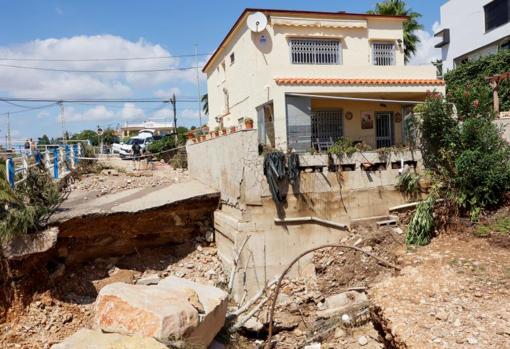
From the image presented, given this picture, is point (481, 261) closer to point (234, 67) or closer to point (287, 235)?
point (287, 235)

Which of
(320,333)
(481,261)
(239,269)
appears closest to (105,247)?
(239,269)

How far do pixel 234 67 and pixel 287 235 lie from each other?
30.9ft

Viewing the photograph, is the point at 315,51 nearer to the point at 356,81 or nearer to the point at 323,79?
the point at 323,79

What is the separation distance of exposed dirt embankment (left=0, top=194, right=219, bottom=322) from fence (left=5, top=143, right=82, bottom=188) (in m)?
1.74

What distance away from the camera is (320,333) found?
9273 mm

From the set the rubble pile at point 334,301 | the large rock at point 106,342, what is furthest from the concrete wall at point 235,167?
the large rock at point 106,342

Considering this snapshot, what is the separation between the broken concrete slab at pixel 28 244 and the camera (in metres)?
9.16

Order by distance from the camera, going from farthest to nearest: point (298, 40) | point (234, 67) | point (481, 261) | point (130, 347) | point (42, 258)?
1. point (234, 67)
2. point (298, 40)
3. point (42, 258)
4. point (481, 261)
5. point (130, 347)

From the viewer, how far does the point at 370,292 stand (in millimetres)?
8859

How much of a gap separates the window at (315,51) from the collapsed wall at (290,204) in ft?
18.4

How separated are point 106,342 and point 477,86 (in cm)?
1169

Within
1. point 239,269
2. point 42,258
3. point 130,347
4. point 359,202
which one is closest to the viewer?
point 130,347

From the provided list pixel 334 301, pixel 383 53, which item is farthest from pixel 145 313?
pixel 383 53

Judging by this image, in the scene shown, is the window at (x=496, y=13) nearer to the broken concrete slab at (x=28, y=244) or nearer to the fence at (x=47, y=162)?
the fence at (x=47, y=162)
